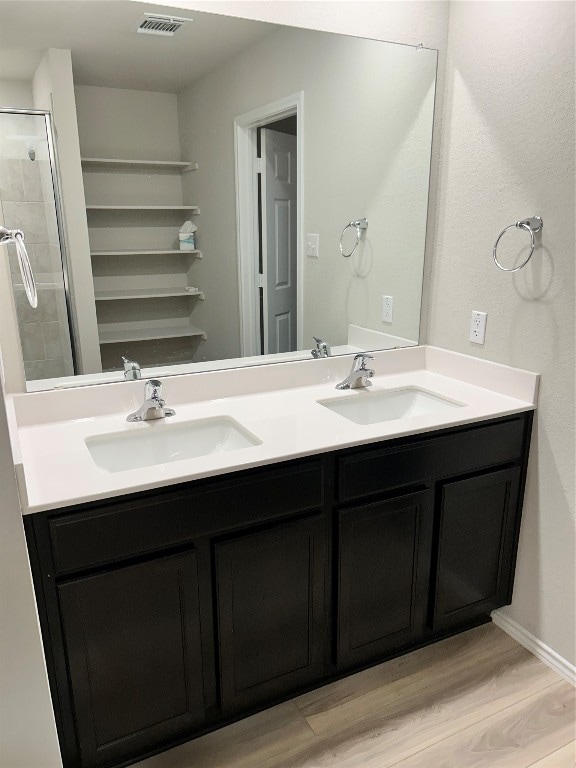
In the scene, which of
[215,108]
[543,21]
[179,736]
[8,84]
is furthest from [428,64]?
[179,736]

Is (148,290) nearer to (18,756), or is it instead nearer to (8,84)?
(8,84)

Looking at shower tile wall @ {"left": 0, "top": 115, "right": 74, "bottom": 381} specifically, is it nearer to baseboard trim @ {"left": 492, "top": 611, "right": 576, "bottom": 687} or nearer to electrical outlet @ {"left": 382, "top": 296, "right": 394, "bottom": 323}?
electrical outlet @ {"left": 382, "top": 296, "right": 394, "bottom": 323}

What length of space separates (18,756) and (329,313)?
1.58 meters

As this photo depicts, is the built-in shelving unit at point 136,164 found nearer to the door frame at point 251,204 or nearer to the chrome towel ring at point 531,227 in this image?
the door frame at point 251,204

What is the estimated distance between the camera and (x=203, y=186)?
181 cm

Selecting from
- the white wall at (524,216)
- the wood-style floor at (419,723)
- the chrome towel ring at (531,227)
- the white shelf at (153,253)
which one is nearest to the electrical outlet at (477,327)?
the white wall at (524,216)

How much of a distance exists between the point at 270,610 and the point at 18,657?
2.12ft

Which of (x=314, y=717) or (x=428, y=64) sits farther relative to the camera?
(x=428, y=64)

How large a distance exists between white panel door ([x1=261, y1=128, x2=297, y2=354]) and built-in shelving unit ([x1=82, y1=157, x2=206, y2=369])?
27cm

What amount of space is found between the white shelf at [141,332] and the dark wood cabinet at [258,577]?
2.00ft

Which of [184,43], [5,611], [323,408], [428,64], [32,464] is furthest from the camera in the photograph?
[428,64]

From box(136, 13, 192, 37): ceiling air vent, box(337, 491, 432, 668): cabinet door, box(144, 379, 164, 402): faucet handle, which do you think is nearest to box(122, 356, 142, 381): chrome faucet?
box(144, 379, 164, 402): faucet handle

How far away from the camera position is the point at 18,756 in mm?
1220

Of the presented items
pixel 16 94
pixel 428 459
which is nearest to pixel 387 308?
pixel 428 459
